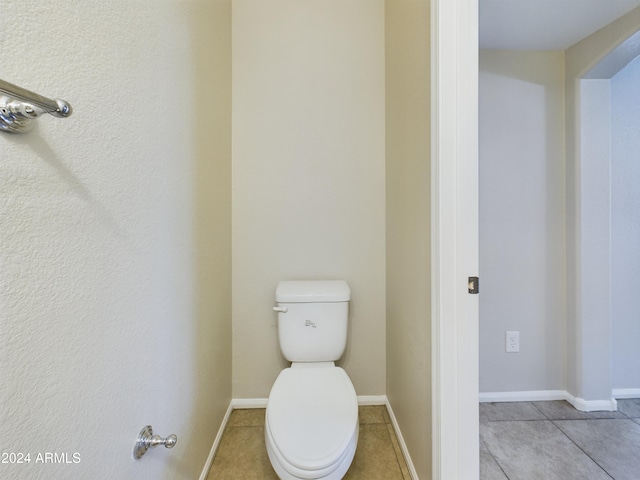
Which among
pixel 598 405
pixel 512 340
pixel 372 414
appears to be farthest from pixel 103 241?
pixel 598 405

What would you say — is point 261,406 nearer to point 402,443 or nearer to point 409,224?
point 402,443

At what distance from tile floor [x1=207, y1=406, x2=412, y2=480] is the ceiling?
85.4 inches

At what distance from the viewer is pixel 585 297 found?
65.5 inches

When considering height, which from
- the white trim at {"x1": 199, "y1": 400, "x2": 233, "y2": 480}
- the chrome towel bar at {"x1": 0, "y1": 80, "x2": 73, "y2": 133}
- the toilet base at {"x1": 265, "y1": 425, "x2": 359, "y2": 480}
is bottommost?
the white trim at {"x1": 199, "y1": 400, "x2": 233, "y2": 480}

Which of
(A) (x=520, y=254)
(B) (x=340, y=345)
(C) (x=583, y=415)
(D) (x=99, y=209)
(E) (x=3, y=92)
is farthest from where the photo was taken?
(A) (x=520, y=254)

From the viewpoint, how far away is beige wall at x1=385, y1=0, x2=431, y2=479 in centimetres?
104

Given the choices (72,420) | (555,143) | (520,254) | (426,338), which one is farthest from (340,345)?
(555,143)

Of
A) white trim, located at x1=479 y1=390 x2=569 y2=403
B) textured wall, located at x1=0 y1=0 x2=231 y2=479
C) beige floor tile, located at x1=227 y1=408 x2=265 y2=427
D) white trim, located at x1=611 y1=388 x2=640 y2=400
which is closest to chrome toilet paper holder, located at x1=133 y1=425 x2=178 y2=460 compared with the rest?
textured wall, located at x1=0 y1=0 x2=231 y2=479

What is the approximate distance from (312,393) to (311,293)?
0.46m

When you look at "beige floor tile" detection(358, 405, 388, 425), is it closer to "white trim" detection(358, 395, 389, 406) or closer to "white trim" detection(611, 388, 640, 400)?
"white trim" detection(358, 395, 389, 406)

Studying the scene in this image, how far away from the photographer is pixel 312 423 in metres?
1.03

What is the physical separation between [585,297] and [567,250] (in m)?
0.28

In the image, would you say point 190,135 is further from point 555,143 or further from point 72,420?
point 555,143

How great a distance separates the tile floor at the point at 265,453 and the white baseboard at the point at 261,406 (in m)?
0.03
